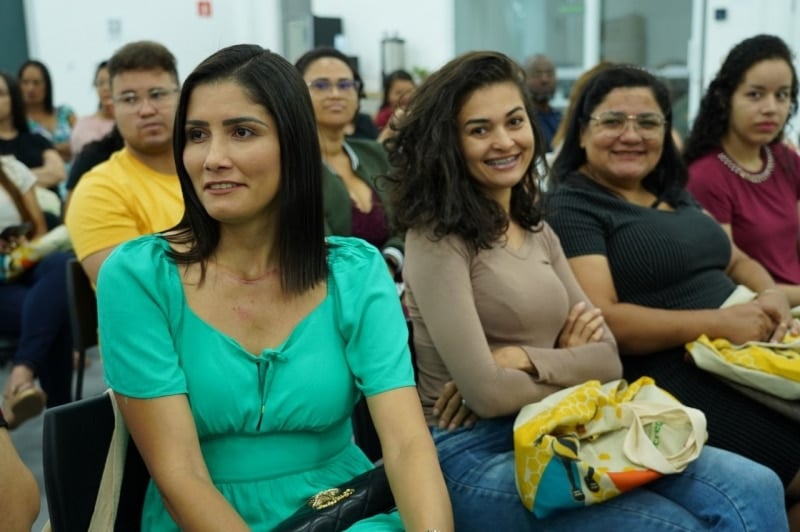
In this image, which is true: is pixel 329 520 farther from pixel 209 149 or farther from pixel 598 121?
pixel 598 121

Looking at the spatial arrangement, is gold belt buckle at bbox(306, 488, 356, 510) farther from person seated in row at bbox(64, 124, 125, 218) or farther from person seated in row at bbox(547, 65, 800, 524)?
person seated in row at bbox(64, 124, 125, 218)

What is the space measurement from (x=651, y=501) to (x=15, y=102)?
3.91m

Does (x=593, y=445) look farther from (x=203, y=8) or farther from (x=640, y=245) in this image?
(x=203, y=8)

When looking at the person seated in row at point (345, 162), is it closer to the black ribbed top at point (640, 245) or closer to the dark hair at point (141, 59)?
the dark hair at point (141, 59)

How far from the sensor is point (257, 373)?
134 cm

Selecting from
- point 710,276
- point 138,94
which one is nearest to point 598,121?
point 710,276

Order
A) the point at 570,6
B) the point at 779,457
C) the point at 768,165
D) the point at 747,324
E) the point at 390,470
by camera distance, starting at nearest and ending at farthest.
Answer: the point at 390,470
the point at 779,457
the point at 747,324
the point at 768,165
the point at 570,6

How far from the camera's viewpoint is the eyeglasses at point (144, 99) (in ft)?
7.76

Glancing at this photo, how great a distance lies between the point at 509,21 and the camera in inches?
333

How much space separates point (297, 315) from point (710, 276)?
4.10 ft

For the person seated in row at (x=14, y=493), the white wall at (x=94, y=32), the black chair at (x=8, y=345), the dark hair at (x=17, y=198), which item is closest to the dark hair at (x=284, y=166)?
the person seated in row at (x=14, y=493)

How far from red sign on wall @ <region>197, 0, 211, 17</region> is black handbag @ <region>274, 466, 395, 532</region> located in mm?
8172

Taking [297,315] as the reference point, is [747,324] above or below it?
below

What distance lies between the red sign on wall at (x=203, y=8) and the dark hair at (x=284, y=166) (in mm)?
7896
